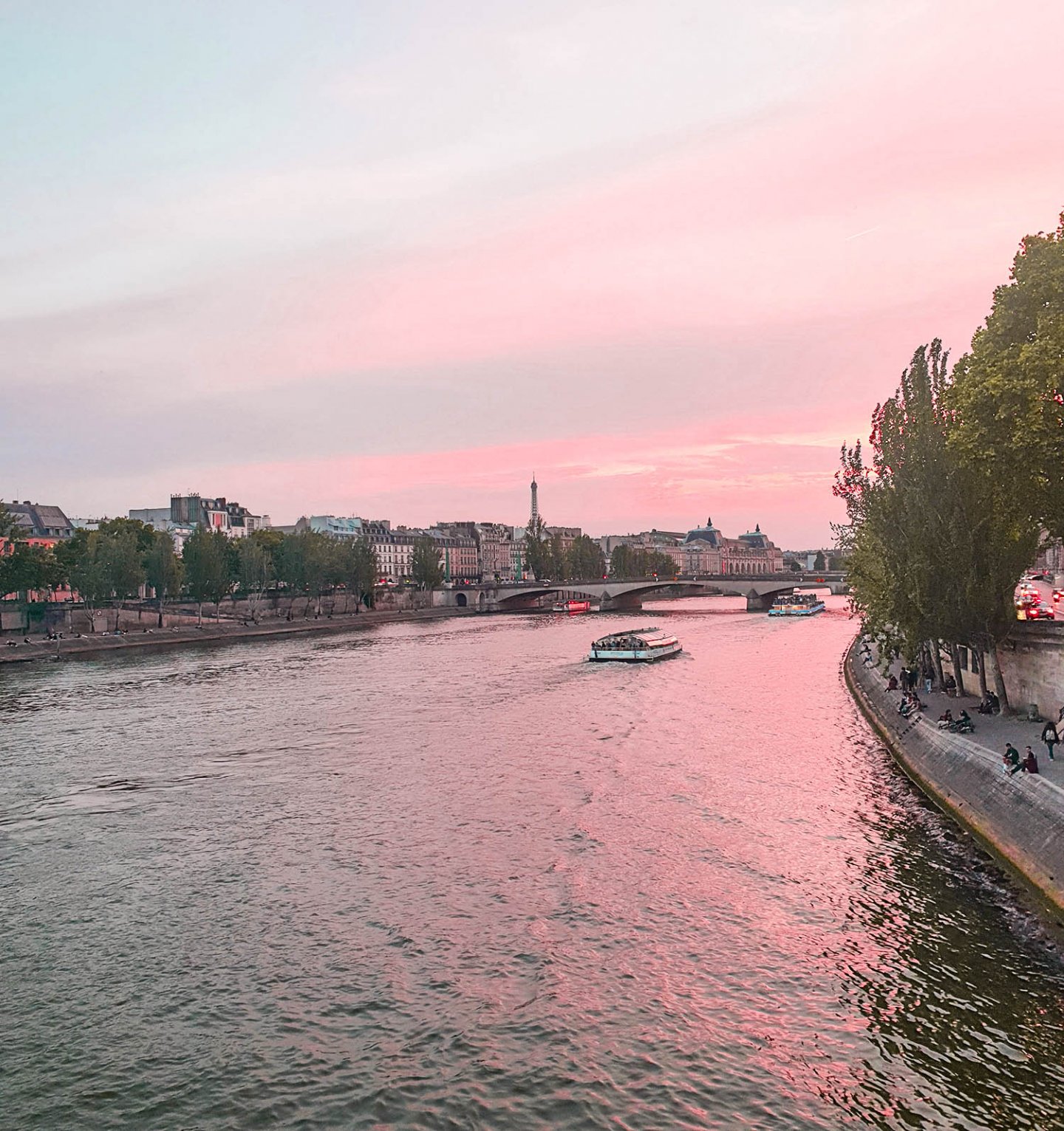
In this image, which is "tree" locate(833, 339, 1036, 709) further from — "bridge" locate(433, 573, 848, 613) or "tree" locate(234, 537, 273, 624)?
"bridge" locate(433, 573, 848, 613)

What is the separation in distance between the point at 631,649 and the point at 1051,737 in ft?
164

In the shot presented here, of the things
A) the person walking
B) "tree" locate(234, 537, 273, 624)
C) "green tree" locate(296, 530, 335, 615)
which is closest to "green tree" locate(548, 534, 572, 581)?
"green tree" locate(296, 530, 335, 615)

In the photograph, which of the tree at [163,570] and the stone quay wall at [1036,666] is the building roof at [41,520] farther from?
the stone quay wall at [1036,666]

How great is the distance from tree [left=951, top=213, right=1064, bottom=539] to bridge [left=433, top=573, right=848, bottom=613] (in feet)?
358

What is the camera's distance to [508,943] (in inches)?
781

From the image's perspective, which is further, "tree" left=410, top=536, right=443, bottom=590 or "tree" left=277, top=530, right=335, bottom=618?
"tree" left=410, top=536, right=443, bottom=590

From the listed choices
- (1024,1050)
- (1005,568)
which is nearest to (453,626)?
(1005,568)

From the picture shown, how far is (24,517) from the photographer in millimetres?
146125

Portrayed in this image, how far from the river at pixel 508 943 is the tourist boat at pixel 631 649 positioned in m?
34.6

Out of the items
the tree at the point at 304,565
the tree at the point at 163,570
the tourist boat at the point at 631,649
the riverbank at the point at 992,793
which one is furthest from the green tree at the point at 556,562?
the riverbank at the point at 992,793

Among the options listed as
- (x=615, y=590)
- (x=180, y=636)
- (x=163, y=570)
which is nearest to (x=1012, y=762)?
(x=180, y=636)

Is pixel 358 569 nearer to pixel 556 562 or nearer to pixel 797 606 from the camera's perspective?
pixel 556 562

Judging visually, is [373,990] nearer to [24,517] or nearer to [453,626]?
[453,626]

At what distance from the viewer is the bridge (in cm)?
14762
